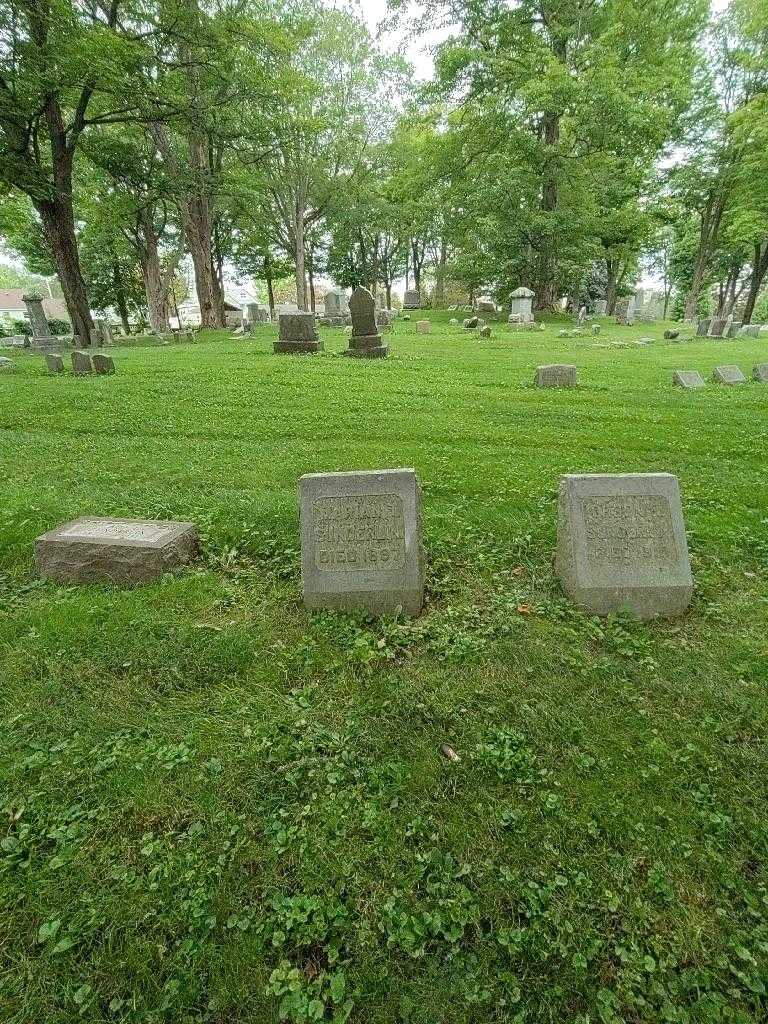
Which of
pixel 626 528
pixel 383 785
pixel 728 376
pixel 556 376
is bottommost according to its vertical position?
pixel 383 785

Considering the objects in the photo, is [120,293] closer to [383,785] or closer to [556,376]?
[556,376]

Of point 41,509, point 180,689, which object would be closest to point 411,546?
→ point 180,689

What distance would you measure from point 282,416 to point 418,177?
2323 cm

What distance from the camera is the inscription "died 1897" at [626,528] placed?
3.51 m

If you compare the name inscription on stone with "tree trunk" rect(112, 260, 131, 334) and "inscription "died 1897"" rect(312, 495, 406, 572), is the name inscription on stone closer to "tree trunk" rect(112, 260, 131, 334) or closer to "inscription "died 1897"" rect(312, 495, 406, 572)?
"inscription "died 1897"" rect(312, 495, 406, 572)

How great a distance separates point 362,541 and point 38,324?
23.8 m

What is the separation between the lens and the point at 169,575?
153 inches

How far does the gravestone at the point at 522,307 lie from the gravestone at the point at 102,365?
17.4m

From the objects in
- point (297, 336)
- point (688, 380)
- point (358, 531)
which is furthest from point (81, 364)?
point (688, 380)

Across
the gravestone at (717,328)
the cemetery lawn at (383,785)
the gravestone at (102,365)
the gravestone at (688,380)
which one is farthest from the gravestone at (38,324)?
the gravestone at (717,328)

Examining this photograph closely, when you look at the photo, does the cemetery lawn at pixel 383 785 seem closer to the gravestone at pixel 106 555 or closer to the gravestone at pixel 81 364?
the gravestone at pixel 106 555

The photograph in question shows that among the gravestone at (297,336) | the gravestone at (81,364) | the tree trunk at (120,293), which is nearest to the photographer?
the gravestone at (81,364)

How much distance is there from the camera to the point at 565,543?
11.9 ft

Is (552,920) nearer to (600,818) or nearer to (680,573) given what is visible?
(600,818)
